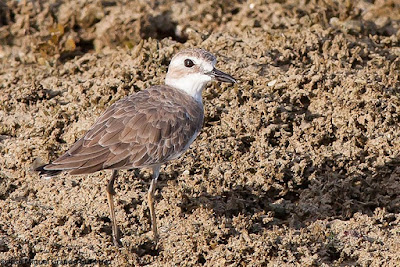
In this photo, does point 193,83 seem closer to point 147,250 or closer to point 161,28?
point 147,250

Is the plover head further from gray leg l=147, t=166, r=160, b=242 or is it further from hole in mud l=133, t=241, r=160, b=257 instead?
hole in mud l=133, t=241, r=160, b=257

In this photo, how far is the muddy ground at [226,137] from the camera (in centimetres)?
599

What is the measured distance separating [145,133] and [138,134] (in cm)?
6

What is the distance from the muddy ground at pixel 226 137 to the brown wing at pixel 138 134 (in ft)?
1.98

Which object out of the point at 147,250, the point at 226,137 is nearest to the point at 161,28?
the point at 226,137

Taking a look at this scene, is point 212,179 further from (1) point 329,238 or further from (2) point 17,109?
(2) point 17,109

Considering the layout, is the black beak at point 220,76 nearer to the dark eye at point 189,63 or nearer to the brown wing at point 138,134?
the dark eye at point 189,63

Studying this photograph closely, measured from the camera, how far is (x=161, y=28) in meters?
9.24

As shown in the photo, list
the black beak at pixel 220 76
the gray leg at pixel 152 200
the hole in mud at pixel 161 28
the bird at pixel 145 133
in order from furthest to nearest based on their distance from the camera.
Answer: the hole in mud at pixel 161 28, the black beak at pixel 220 76, the gray leg at pixel 152 200, the bird at pixel 145 133

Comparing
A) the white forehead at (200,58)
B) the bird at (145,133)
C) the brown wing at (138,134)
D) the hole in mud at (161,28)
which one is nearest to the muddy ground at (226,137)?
the hole in mud at (161,28)

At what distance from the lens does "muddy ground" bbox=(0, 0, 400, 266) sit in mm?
5988

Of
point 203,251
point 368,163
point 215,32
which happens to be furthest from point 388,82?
point 203,251

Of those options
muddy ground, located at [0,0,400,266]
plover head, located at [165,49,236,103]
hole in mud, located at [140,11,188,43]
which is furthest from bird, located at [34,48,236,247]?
hole in mud, located at [140,11,188,43]

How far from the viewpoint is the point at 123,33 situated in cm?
894
